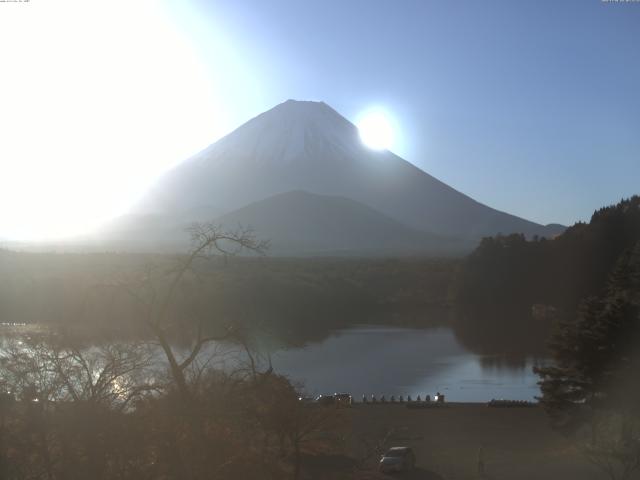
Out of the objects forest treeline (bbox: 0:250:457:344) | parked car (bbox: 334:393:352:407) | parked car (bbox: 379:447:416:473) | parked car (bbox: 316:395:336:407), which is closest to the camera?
parked car (bbox: 334:393:352:407)

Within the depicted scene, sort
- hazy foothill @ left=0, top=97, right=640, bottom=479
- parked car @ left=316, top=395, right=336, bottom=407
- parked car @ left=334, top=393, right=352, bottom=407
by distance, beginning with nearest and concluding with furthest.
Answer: hazy foothill @ left=0, top=97, right=640, bottom=479, parked car @ left=334, top=393, right=352, bottom=407, parked car @ left=316, top=395, right=336, bottom=407

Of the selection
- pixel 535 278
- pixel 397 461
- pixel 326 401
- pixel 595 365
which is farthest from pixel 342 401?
pixel 535 278

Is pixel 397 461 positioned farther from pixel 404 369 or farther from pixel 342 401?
pixel 404 369

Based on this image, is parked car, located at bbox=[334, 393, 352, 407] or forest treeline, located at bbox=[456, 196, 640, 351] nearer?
parked car, located at bbox=[334, 393, 352, 407]

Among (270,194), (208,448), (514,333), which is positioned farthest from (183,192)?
(208,448)

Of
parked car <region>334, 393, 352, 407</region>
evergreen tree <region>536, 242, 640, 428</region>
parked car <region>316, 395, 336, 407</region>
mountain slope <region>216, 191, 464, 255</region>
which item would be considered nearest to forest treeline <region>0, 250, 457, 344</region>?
parked car <region>316, 395, 336, 407</region>

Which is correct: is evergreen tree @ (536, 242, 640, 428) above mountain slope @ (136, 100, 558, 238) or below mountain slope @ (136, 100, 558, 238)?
below

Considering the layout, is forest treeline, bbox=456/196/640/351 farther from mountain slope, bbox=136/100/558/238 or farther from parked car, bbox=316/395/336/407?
mountain slope, bbox=136/100/558/238

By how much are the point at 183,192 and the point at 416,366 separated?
233ft

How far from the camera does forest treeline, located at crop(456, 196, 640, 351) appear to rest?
23.5m

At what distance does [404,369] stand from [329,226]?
64.5 meters

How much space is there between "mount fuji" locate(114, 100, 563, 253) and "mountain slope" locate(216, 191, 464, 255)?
0.11 meters

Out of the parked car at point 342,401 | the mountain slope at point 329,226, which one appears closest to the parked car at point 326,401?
the parked car at point 342,401

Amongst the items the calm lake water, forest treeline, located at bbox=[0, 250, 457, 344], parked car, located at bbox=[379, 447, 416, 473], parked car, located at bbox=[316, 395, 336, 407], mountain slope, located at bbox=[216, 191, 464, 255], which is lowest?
the calm lake water
